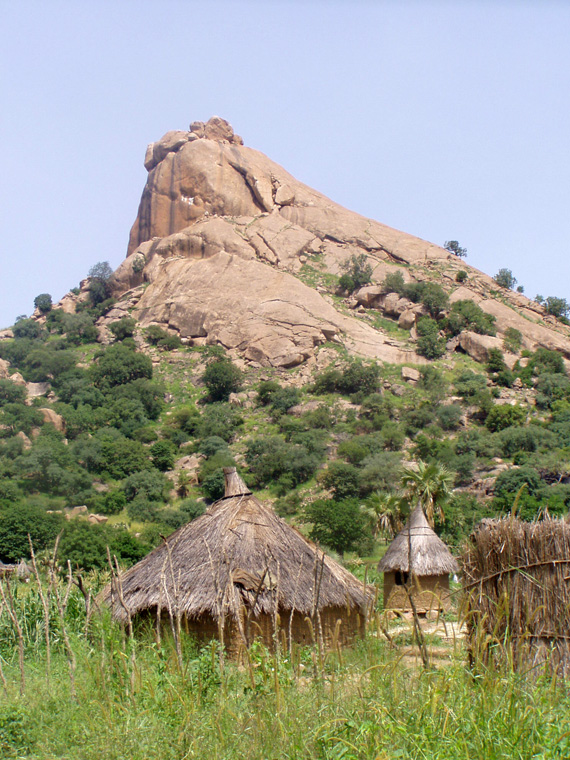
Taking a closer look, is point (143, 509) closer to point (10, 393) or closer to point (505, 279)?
point (10, 393)

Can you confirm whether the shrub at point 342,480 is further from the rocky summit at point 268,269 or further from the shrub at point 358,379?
the rocky summit at point 268,269

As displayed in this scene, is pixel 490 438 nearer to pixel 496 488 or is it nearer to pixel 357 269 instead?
pixel 496 488

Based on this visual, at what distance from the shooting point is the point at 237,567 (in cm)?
816

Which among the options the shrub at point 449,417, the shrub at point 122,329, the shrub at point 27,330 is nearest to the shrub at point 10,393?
the shrub at point 122,329

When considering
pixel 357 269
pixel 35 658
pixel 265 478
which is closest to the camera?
pixel 35 658

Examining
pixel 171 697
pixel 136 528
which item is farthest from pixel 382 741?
pixel 136 528

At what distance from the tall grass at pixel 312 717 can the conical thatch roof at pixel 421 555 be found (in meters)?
11.4

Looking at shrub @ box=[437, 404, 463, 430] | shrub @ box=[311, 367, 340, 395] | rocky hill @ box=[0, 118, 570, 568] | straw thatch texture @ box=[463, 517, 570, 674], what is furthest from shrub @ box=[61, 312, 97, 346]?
straw thatch texture @ box=[463, 517, 570, 674]

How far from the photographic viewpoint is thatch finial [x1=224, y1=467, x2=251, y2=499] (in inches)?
396

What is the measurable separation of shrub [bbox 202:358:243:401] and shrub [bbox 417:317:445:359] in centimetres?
1262

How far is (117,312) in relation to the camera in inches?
2232

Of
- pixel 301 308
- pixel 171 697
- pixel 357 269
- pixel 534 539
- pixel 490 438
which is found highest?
pixel 357 269

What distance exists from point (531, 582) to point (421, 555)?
34.6 ft

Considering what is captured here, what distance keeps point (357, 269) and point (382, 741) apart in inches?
2158
